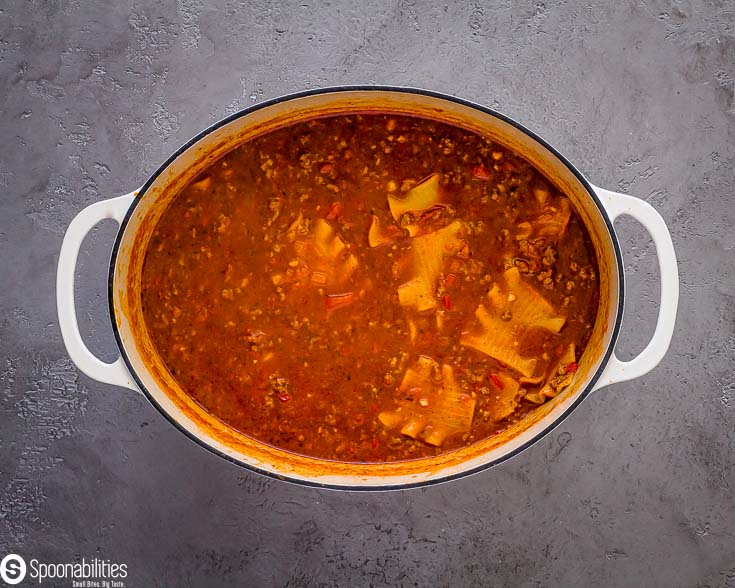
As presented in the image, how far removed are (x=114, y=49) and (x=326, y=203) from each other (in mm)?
778

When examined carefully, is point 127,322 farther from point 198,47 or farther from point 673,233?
point 673,233

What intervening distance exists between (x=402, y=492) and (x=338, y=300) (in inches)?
23.1

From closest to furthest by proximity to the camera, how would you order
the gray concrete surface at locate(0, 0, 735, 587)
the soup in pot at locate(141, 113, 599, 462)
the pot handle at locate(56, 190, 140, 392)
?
the pot handle at locate(56, 190, 140, 392) < the soup in pot at locate(141, 113, 599, 462) < the gray concrete surface at locate(0, 0, 735, 587)

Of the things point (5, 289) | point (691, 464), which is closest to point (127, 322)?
point (5, 289)

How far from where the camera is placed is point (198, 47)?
1.90 m

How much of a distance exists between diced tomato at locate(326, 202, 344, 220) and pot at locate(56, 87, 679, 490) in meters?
0.24

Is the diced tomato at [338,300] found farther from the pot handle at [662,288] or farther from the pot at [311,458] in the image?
the pot handle at [662,288]

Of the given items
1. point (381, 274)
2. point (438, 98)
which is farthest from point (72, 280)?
A: point (438, 98)

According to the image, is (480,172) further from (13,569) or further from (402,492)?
(13,569)

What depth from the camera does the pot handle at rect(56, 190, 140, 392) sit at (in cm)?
152

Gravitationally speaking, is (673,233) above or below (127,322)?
above

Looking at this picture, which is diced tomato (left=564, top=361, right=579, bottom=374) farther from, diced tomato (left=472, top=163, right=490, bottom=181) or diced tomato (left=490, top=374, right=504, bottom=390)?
diced tomato (left=472, top=163, right=490, bottom=181)

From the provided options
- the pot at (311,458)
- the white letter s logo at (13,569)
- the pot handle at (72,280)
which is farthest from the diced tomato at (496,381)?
the white letter s logo at (13,569)

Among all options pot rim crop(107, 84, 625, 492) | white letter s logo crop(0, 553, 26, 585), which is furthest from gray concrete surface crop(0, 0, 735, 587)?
pot rim crop(107, 84, 625, 492)
